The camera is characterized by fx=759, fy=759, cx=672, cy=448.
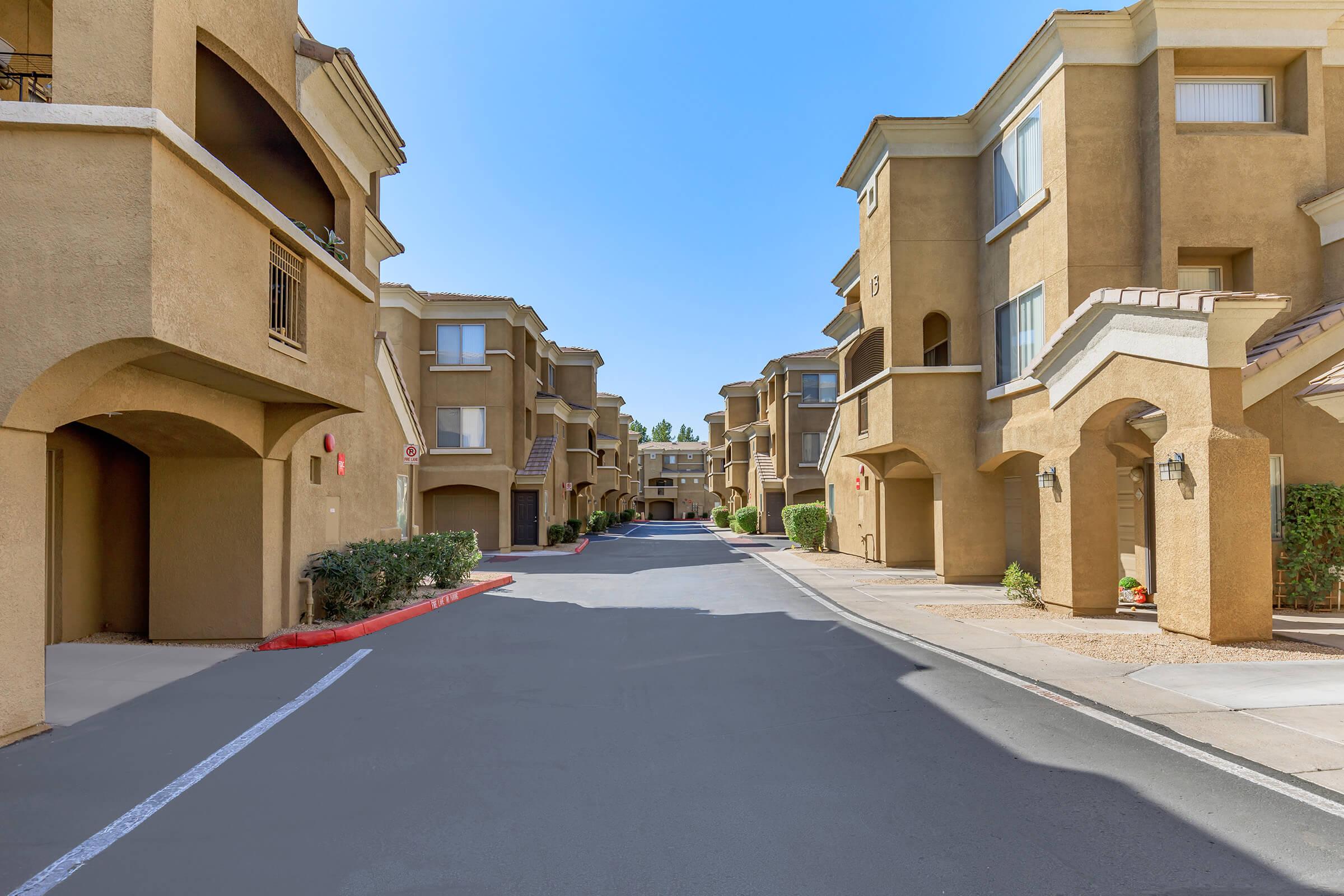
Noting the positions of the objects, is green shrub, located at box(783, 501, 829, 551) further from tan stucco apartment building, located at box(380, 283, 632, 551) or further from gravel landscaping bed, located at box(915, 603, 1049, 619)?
gravel landscaping bed, located at box(915, 603, 1049, 619)

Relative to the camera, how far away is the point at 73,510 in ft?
33.2

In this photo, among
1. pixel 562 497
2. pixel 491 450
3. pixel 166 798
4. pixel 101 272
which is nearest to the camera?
pixel 166 798

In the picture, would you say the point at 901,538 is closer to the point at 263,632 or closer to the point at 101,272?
the point at 263,632

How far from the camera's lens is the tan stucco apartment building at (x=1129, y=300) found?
9.80 meters

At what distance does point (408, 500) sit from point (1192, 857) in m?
18.9

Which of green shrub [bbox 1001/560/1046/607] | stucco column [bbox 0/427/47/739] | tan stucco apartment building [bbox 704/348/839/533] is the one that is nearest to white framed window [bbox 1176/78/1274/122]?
green shrub [bbox 1001/560/1046/607]

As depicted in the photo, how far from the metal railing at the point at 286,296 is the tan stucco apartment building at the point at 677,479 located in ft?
303

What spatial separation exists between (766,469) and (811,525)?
16253 mm

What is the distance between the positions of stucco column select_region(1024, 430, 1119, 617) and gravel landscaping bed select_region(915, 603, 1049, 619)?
2.09ft

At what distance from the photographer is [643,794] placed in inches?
202

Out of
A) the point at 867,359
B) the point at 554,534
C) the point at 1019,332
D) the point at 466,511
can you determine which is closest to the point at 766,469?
the point at 554,534

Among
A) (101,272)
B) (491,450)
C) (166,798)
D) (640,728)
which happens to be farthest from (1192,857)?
(491,450)

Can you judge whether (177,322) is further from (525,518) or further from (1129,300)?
(525,518)

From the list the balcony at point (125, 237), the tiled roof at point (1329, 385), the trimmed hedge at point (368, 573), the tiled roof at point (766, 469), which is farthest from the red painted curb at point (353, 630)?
the tiled roof at point (766, 469)
